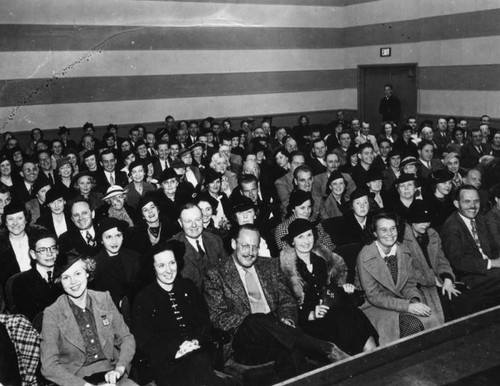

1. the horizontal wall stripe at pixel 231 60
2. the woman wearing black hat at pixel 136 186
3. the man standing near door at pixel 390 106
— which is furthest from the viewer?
the man standing near door at pixel 390 106

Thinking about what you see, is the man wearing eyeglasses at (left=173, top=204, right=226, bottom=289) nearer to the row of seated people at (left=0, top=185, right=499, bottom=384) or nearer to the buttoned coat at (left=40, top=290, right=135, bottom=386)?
the row of seated people at (left=0, top=185, right=499, bottom=384)

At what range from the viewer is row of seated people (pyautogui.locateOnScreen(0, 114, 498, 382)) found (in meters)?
3.58

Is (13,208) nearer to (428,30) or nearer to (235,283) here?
(235,283)

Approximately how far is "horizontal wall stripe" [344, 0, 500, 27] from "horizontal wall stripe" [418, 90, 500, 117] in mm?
1686

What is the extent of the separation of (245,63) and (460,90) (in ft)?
16.8

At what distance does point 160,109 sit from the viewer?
12117 mm

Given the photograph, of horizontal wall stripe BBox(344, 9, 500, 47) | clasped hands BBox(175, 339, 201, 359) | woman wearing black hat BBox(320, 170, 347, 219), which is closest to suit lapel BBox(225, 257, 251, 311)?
clasped hands BBox(175, 339, 201, 359)

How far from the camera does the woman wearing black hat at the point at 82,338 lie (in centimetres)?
286

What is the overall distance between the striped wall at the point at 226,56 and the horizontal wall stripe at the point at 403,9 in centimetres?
3

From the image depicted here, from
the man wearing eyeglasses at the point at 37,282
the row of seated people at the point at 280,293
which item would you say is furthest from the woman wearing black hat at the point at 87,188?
the man wearing eyeglasses at the point at 37,282

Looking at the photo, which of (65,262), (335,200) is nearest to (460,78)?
(335,200)

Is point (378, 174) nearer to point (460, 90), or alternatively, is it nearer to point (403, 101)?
point (460, 90)

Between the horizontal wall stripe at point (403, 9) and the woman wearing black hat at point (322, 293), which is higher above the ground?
A: the horizontal wall stripe at point (403, 9)

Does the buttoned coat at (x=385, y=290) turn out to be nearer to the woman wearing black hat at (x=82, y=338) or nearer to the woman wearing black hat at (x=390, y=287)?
the woman wearing black hat at (x=390, y=287)
